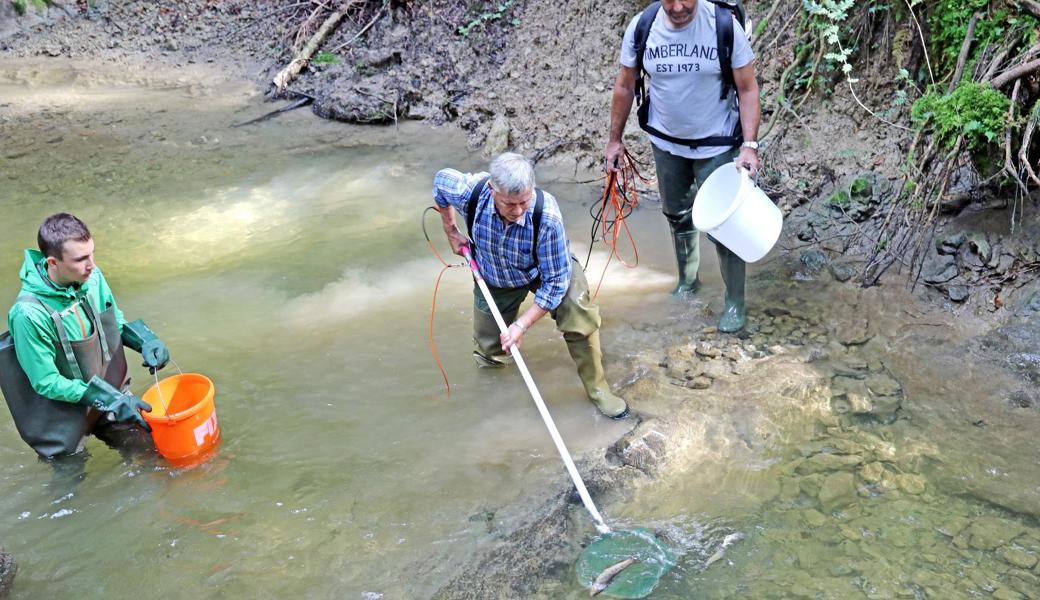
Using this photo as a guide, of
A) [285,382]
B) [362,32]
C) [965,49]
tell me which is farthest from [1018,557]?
[362,32]

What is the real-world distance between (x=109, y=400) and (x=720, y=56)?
3.39 m

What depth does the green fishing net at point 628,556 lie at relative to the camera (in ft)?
10.1

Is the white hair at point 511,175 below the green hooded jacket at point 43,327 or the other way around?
the other way around

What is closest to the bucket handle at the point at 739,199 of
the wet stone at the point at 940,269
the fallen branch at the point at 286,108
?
the wet stone at the point at 940,269

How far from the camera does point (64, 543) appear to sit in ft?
11.9

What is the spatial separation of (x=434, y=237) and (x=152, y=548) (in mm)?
3469

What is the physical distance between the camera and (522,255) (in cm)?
378

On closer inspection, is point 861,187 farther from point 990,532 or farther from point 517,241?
point 517,241

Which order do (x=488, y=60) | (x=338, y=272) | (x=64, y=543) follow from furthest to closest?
1. (x=488, y=60)
2. (x=338, y=272)
3. (x=64, y=543)

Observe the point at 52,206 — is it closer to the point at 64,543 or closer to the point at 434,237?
the point at 434,237

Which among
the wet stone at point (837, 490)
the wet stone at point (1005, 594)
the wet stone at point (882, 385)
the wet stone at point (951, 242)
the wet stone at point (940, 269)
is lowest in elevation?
the wet stone at point (1005, 594)

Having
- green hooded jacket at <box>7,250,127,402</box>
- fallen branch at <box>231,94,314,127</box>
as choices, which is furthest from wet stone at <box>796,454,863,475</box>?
fallen branch at <box>231,94,314,127</box>

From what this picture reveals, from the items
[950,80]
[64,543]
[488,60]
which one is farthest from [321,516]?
[488,60]

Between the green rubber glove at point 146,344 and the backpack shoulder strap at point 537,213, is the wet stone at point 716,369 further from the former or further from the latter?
the green rubber glove at point 146,344
